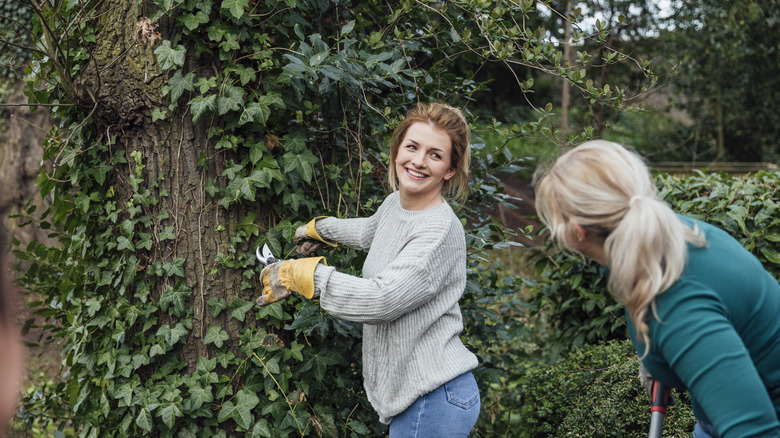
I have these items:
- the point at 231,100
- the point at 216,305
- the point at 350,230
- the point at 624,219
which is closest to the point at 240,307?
the point at 216,305

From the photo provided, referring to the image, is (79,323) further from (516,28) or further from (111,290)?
(516,28)

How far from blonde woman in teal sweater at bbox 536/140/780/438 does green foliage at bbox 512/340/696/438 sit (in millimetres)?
1440

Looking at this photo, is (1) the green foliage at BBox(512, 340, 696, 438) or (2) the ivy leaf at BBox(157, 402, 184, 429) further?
(1) the green foliage at BBox(512, 340, 696, 438)

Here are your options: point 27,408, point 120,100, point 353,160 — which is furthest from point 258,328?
point 27,408

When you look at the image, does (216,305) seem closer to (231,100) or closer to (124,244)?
(124,244)

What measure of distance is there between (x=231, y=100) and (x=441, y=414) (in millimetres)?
1423

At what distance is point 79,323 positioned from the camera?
272 centimetres

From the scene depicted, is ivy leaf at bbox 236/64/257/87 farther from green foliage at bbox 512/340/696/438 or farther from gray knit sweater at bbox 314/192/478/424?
green foliage at bbox 512/340/696/438

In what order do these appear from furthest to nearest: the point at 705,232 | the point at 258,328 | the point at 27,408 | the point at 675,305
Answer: the point at 27,408 → the point at 258,328 → the point at 705,232 → the point at 675,305

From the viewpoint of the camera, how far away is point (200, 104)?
94.7 inches

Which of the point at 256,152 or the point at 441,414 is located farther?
the point at 256,152

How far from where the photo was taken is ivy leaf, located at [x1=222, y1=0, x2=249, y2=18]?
234cm

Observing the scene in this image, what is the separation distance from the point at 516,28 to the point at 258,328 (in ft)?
5.44

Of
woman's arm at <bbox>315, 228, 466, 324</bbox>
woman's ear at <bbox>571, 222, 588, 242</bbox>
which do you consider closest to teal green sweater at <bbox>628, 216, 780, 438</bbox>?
woman's ear at <bbox>571, 222, 588, 242</bbox>
